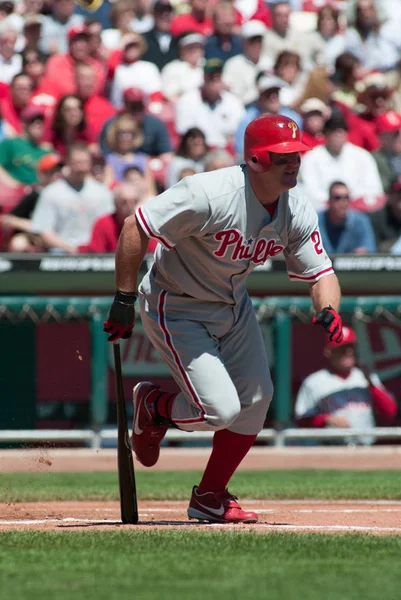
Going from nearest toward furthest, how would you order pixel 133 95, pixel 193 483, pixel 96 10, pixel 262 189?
pixel 262 189 < pixel 193 483 < pixel 133 95 < pixel 96 10

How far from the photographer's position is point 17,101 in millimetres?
12336

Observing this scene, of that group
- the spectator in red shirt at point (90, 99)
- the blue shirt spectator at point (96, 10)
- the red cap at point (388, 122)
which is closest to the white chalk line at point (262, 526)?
the spectator in red shirt at point (90, 99)

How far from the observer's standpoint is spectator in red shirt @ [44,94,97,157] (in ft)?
39.3

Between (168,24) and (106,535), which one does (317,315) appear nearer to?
(106,535)

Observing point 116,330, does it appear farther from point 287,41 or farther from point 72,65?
point 287,41

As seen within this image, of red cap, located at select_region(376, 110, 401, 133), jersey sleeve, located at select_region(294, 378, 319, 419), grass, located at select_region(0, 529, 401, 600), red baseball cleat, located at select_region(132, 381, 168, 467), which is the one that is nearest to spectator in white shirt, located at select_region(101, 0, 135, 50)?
red cap, located at select_region(376, 110, 401, 133)

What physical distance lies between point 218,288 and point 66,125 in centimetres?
712

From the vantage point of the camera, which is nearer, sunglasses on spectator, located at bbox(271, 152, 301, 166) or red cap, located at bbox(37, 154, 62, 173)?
sunglasses on spectator, located at bbox(271, 152, 301, 166)

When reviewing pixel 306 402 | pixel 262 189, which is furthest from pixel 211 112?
pixel 262 189

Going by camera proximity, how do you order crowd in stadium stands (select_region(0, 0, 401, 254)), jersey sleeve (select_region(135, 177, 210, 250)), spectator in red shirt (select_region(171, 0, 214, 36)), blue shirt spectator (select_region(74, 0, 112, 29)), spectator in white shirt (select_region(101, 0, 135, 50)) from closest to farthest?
jersey sleeve (select_region(135, 177, 210, 250)), crowd in stadium stands (select_region(0, 0, 401, 254)), spectator in white shirt (select_region(101, 0, 135, 50)), blue shirt spectator (select_region(74, 0, 112, 29)), spectator in red shirt (select_region(171, 0, 214, 36))

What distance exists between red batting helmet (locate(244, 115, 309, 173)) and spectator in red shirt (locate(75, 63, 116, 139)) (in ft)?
24.3

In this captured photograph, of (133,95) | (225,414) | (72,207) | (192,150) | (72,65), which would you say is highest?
(72,65)

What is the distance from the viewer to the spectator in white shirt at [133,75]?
1312 centimetres

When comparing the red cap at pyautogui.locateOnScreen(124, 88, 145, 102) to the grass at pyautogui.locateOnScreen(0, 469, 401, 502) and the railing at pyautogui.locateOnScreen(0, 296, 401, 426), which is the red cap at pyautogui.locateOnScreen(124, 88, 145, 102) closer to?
the railing at pyautogui.locateOnScreen(0, 296, 401, 426)
